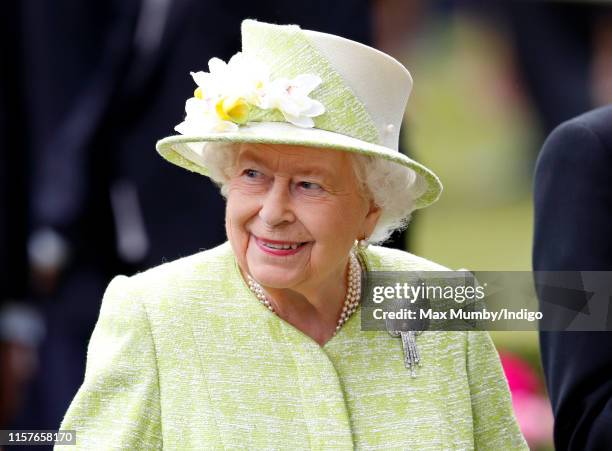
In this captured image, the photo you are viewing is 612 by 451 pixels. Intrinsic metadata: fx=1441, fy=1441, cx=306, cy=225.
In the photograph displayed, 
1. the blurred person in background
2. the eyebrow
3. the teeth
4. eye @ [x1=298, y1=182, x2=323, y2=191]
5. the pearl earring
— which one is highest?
the blurred person in background

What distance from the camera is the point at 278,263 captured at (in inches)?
Answer: 139

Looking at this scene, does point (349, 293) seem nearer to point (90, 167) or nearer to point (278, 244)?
point (278, 244)

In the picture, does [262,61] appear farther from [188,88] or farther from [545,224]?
[188,88]

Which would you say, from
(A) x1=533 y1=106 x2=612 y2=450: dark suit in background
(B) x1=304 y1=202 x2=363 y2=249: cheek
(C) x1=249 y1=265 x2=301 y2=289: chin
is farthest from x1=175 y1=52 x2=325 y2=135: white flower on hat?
(A) x1=533 y1=106 x2=612 y2=450: dark suit in background

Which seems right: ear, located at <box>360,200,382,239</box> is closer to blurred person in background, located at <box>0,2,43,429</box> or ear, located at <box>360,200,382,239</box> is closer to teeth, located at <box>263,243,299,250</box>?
teeth, located at <box>263,243,299,250</box>

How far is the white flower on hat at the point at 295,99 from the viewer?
3.46 m

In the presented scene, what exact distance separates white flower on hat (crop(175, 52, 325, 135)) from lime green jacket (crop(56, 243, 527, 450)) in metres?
0.43

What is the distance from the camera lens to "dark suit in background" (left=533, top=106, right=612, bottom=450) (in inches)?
151

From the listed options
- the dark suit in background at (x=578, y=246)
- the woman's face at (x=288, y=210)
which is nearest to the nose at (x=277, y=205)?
the woman's face at (x=288, y=210)

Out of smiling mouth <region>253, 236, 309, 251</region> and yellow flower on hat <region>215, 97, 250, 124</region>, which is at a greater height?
yellow flower on hat <region>215, 97, 250, 124</region>

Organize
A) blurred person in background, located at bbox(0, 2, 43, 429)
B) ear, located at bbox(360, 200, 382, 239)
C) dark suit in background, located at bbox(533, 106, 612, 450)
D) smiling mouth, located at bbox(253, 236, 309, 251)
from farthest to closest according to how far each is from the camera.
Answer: blurred person in background, located at bbox(0, 2, 43, 429) → dark suit in background, located at bbox(533, 106, 612, 450) → ear, located at bbox(360, 200, 382, 239) → smiling mouth, located at bbox(253, 236, 309, 251)

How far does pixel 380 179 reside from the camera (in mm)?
3654

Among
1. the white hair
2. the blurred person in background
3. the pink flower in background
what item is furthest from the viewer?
the pink flower in background

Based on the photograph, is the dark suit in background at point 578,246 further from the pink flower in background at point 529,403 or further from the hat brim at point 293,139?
the pink flower in background at point 529,403
